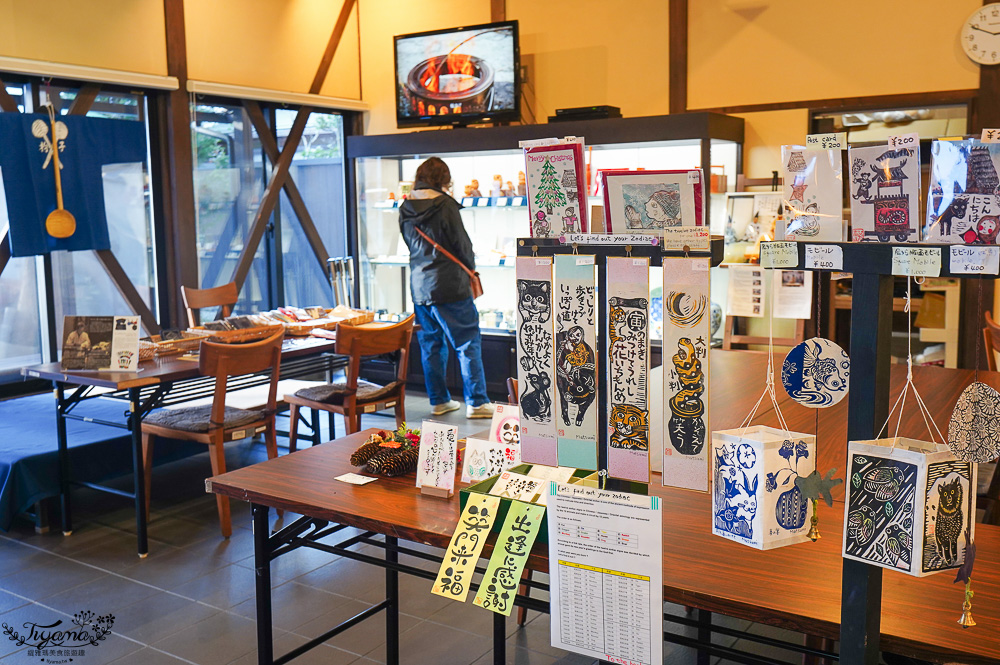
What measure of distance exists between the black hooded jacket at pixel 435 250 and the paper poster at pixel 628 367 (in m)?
4.12

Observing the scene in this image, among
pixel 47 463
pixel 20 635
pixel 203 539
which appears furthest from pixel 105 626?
pixel 47 463

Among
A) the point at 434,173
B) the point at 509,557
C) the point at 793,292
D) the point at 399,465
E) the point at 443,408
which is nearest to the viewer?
the point at 509,557

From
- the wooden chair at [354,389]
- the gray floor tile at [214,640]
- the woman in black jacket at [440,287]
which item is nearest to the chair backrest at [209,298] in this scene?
the wooden chair at [354,389]

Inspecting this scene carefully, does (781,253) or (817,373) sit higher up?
(781,253)

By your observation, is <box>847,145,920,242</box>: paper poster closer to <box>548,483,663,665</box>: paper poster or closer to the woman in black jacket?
<box>548,483,663,665</box>: paper poster

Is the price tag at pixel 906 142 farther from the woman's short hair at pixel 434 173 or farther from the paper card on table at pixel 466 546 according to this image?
the woman's short hair at pixel 434 173

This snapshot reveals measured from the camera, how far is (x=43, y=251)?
5117mm

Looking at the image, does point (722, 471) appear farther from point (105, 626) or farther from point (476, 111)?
point (476, 111)

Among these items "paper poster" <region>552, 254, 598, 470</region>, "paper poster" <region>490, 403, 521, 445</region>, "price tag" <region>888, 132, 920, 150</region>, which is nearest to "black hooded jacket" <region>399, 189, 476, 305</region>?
"paper poster" <region>490, 403, 521, 445</region>

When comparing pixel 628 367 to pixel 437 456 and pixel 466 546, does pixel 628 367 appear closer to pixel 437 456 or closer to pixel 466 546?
pixel 466 546

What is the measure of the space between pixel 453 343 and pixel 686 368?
4.39 meters

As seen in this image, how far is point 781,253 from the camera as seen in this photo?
1.29m

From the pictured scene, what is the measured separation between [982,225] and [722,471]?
1.69ft

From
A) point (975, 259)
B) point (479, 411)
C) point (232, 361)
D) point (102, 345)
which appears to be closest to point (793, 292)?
point (479, 411)
